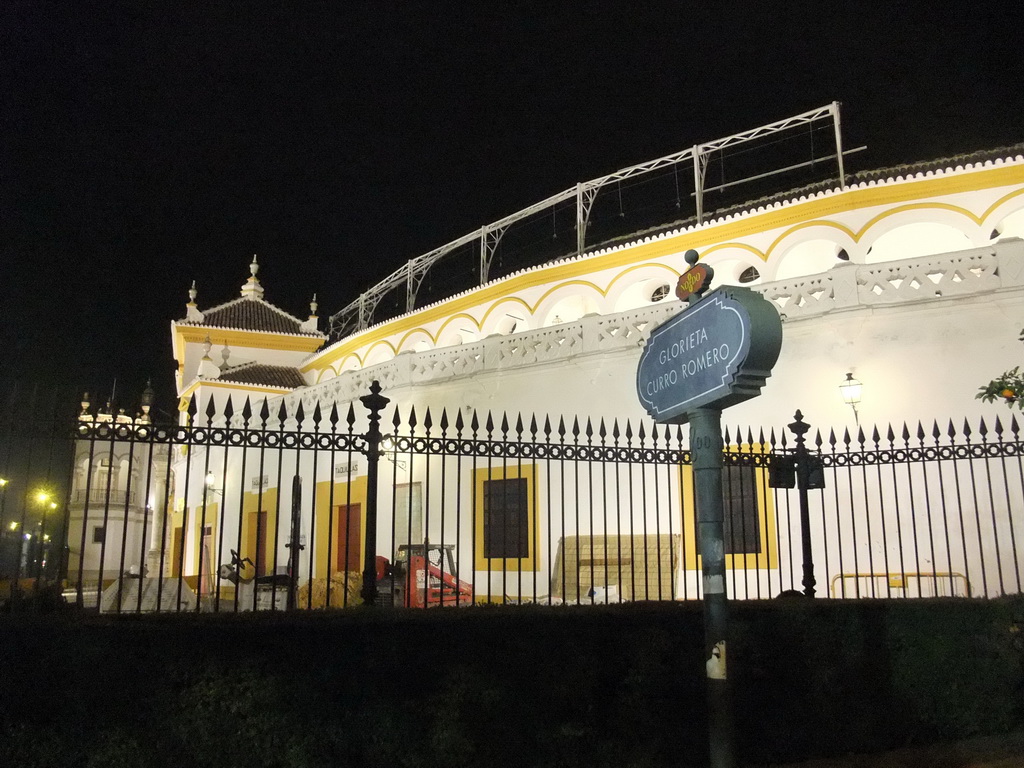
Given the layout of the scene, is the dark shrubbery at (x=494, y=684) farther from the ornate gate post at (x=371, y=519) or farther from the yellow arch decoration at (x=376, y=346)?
the yellow arch decoration at (x=376, y=346)

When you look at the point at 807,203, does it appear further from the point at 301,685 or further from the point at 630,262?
the point at 301,685

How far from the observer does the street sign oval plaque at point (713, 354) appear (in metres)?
3.36

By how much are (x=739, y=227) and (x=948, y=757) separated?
13035mm

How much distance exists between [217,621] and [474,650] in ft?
4.88

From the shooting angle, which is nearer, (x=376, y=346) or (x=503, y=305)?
(x=503, y=305)

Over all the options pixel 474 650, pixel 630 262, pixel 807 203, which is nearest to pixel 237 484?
pixel 630 262

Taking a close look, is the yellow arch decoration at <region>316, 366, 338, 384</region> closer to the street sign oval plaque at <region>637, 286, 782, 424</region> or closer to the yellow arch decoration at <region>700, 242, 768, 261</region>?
the yellow arch decoration at <region>700, 242, 768, 261</region>

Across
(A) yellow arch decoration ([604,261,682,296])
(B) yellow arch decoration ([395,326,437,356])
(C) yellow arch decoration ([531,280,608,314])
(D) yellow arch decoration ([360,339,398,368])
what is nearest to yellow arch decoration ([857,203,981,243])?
(A) yellow arch decoration ([604,261,682,296])

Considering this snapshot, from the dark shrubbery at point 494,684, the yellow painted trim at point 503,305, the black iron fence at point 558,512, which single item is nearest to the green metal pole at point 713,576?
the dark shrubbery at point 494,684

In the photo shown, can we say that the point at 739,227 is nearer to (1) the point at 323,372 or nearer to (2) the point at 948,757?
(2) the point at 948,757

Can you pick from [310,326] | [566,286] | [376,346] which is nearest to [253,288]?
[310,326]

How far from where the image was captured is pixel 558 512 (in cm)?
1429

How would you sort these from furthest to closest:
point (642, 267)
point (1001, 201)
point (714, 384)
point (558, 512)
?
point (642, 267), point (1001, 201), point (558, 512), point (714, 384)

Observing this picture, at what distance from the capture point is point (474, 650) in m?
4.77
